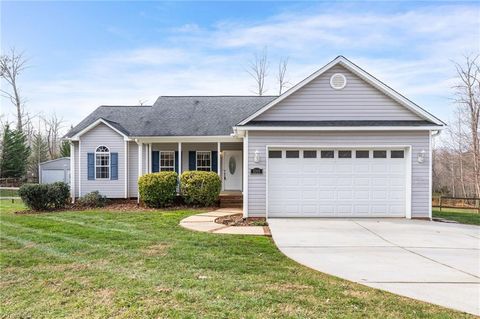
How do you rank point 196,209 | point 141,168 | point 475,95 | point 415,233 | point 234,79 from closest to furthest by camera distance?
1. point 415,233
2. point 196,209
3. point 141,168
4. point 475,95
5. point 234,79

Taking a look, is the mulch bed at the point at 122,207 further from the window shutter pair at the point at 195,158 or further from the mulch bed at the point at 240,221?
the window shutter pair at the point at 195,158

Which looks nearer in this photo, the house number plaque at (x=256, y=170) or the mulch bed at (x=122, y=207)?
the house number plaque at (x=256, y=170)

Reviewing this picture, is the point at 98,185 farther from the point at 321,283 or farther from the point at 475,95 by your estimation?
the point at 475,95

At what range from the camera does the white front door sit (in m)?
16.0

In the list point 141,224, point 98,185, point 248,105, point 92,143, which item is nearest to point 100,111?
point 92,143

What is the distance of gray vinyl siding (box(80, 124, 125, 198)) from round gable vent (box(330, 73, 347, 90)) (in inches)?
388

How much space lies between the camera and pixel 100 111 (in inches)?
696

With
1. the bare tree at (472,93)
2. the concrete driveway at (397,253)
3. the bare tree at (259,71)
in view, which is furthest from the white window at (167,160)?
the bare tree at (472,93)

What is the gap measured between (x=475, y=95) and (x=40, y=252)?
28.1m

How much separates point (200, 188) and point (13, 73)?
105 feet

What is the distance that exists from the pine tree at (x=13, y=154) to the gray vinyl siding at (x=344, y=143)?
2705 centimetres

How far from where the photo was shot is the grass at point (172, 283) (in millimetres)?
3656

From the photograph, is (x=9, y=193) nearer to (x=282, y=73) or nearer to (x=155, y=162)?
(x=155, y=162)

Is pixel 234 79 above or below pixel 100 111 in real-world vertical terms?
above
